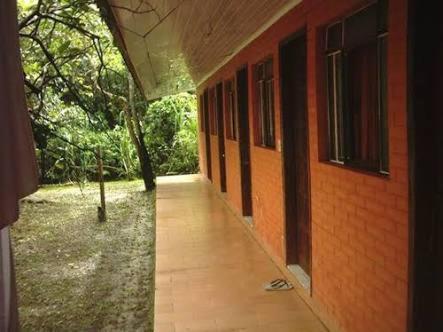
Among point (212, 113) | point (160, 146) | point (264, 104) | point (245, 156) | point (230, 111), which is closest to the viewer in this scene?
point (264, 104)

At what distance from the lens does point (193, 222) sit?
7.84 metres

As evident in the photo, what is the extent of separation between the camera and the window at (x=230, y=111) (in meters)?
8.01

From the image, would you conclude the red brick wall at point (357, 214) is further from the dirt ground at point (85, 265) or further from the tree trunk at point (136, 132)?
the tree trunk at point (136, 132)

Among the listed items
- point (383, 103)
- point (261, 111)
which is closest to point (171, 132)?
point (261, 111)

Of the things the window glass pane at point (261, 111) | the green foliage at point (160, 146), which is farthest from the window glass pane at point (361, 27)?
the green foliage at point (160, 146)

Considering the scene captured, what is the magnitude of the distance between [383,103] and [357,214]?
2.29 feet

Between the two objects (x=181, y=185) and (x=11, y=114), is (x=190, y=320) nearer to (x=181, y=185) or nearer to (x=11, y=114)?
(x=11, y=114)

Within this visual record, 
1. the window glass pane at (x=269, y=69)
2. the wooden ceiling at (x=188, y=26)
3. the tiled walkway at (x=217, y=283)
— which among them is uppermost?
the wooden ceiling at (x=188, y=26)

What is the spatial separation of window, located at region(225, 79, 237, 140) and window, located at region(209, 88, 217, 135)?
4.80 feet

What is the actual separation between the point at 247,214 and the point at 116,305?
2305 mm

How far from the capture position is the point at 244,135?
7430 mm

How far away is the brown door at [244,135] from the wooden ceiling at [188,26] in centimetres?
45

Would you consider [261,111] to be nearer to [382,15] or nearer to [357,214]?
[357,214]

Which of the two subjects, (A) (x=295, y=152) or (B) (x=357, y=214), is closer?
(B) (x=357, y=214)
